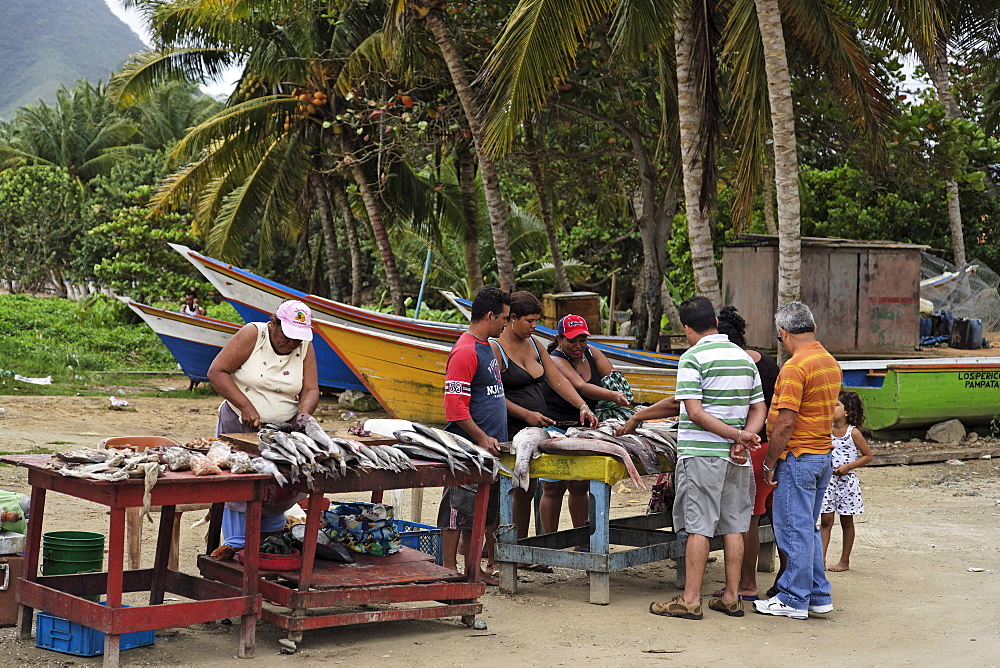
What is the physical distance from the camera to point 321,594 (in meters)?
5.18

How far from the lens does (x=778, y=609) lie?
6.06m

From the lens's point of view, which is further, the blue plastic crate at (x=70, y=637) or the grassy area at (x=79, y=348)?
the grassy area at (x=79, y=348)

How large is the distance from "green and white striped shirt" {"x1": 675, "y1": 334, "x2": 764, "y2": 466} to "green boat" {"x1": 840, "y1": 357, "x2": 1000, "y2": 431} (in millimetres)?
7195

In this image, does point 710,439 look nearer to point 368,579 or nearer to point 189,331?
point 368,579

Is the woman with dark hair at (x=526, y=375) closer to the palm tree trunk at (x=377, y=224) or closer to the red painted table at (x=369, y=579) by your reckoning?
the red painted table at (x=369, y=579)

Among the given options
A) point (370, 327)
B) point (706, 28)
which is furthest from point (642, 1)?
point (370, 327)

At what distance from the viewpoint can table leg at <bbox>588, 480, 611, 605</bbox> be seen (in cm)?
617

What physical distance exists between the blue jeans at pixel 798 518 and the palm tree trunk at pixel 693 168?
18.2ft

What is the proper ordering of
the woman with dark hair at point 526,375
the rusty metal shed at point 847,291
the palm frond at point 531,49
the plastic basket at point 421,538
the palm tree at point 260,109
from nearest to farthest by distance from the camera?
the plastic basket at point 421,538, the woman with dark hair at point 526,375, the palm frond at point 531,49, the rusty metal shed at point 847,291, the palm tree at point 260,109

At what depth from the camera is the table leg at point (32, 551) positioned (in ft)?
16.5

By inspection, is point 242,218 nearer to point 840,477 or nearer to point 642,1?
point 642,1

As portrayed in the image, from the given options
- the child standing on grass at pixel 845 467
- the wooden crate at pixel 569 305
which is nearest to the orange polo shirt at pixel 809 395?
the child standing on grass at pixel 845 467

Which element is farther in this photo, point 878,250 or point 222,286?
point 222,286

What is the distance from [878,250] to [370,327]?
23.3 ft
